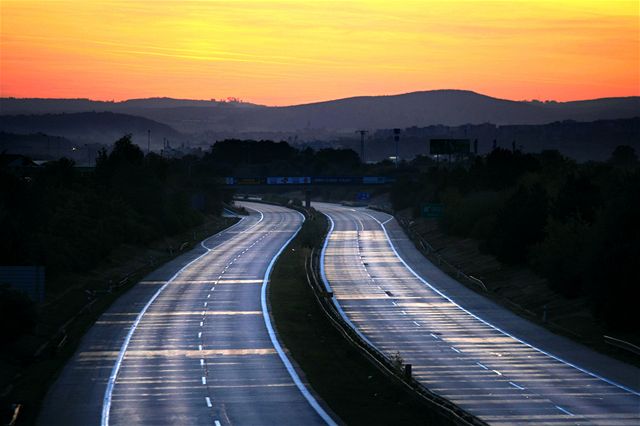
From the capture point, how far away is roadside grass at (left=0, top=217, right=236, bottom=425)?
40.8 meters

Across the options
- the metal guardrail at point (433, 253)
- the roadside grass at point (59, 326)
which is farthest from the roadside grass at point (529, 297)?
the roadside grass at point (59, 326)

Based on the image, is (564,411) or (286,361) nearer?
(564,411)

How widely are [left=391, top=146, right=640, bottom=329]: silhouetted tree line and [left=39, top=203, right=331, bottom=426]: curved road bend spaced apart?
18198mm

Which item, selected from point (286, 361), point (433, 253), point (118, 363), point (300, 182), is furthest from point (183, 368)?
point (300, 182)

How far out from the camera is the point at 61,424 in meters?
35.2

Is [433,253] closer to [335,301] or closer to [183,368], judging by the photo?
[335,301]

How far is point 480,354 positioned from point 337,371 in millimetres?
8314

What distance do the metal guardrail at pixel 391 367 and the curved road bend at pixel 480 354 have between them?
3.64 ft

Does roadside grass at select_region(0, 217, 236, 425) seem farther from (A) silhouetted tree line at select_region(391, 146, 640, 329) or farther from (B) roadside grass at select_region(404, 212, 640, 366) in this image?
(A) silhouetted tree line at select_region(391, 146, 640, 329)

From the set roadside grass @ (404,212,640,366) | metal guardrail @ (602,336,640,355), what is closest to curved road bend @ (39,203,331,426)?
metal guardrail @ (602,336,640,355)

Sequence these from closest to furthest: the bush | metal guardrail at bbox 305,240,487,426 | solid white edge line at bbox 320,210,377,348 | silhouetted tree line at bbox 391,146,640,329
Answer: metal guardrail at bbox 305,240,487,426, the bush, solid white edge line at bbox 320,210,377,348, silhouetted tree line at bbox 391,146,640,329

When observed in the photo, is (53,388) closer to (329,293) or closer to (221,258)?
(329,293)

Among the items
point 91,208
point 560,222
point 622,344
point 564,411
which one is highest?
point 560,222

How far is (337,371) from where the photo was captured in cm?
4609
